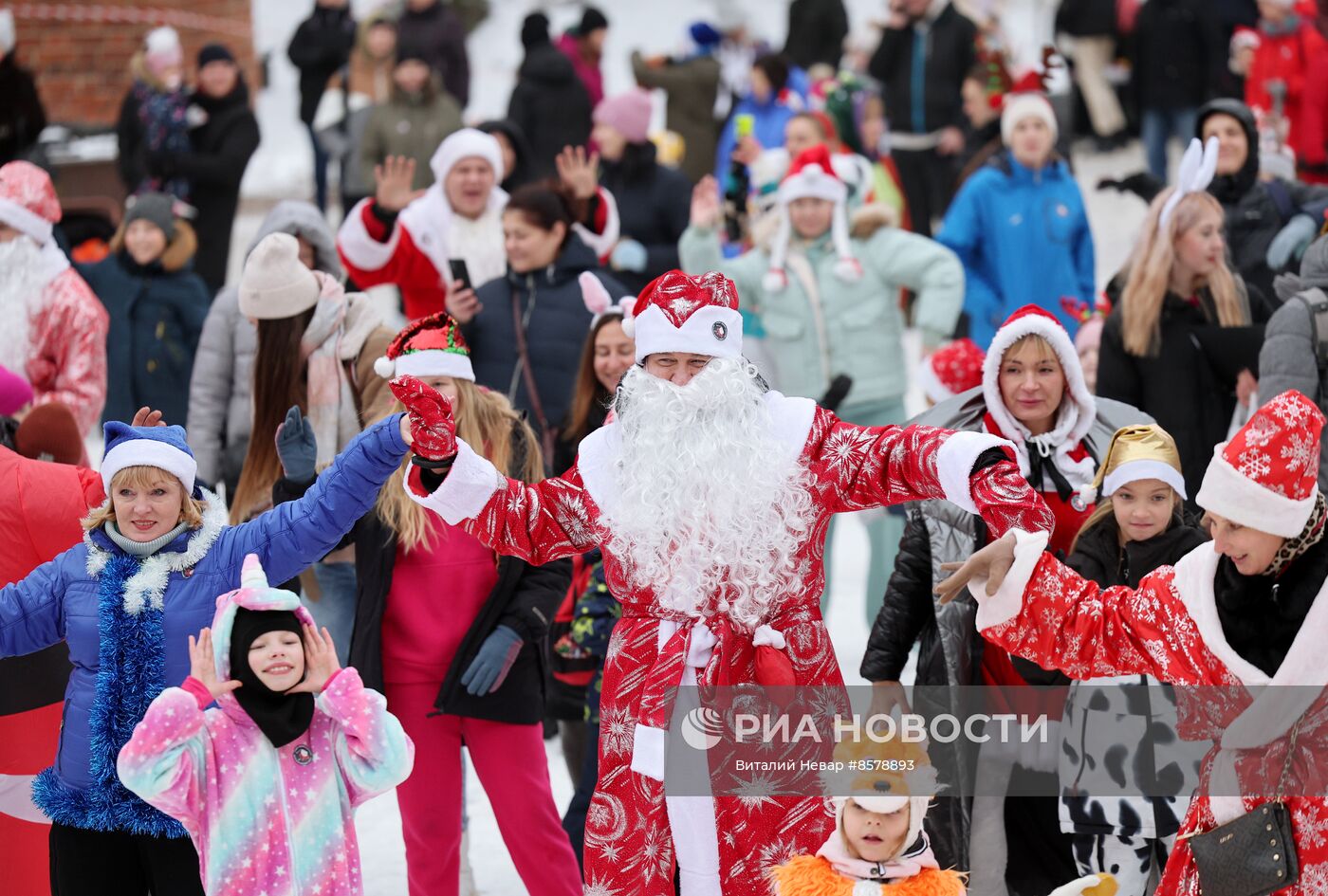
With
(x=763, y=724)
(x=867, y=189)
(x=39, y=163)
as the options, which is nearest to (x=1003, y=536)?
(x=763, y=724)

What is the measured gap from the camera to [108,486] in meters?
4.49

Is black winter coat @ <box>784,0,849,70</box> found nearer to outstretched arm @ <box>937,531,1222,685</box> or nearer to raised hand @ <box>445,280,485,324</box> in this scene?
raised hand @ <box>445,280,485,324</box>

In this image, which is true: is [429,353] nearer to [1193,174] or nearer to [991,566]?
[991,566]

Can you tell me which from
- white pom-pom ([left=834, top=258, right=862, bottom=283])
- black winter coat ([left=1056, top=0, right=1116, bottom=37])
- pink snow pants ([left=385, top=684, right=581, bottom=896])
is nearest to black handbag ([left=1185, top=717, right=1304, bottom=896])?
pink snow pants ([left=385, top=684, right=581, bottom=896])

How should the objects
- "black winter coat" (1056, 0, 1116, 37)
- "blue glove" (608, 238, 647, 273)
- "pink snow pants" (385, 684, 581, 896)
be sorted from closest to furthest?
1. "pink snow pants" (385, 684, 581, 896)
2. "blue glove" (608, 238, 647, 273)
3. "black winter coat" (1056, 0, 1116, 37)

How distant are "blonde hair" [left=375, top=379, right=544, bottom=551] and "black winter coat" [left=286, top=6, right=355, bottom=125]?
368 inches

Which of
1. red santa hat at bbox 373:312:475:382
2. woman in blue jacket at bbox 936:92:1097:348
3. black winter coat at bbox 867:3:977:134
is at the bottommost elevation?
red santa hat at bbox 373:312:475:382

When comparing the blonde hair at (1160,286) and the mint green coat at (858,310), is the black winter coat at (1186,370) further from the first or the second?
the mint green coat at (858,310)

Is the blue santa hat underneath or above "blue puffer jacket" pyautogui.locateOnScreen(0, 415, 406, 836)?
above

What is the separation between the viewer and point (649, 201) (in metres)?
9.51

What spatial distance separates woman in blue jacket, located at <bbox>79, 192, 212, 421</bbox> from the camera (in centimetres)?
826

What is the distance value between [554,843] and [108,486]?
1.58 m

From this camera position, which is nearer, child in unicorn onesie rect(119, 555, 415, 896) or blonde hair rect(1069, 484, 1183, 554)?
child in unicorn onesie rect(119, 555, 415, 896)

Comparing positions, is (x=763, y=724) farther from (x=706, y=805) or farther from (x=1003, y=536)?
(x=1003, y=536)
